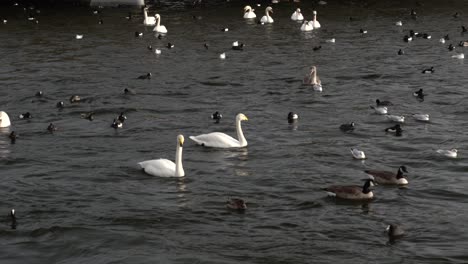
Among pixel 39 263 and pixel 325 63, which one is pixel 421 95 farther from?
pixel 39 263

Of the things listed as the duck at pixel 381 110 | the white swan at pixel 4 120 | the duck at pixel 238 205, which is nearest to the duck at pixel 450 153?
the duck at pixel 381 110

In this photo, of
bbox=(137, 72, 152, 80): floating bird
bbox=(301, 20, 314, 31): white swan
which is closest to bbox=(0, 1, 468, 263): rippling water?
bbox=(137, 72, 152, 80): floating bird

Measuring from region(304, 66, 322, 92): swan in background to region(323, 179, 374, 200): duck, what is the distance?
13475 mm

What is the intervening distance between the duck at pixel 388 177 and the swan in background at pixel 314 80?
12.1m

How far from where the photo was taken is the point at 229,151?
92.4ft

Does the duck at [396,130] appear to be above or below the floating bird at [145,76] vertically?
below

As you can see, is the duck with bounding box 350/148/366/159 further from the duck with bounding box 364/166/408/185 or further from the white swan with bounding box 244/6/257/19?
the white swan with bounding box 244/6/257/19

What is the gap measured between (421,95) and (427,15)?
922 inches

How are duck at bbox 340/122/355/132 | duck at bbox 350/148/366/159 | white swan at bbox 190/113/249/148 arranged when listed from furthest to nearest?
duck at bbox 340/122/355/132 → white swan at bbox 190/113/249/148 → duck at bbox 350/148/366/159

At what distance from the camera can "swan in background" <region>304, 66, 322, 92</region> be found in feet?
120

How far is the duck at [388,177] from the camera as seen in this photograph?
2436 cm

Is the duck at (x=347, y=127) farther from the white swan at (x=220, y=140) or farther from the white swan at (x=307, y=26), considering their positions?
the white swan at (x=307, y=26)

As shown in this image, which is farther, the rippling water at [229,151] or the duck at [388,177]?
the duck at [388,177]

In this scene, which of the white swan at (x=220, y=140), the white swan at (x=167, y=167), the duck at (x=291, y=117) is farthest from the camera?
the duck at (x=291, y=117)
